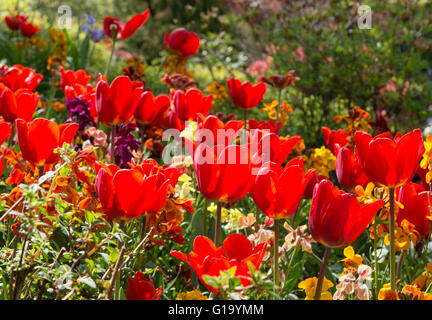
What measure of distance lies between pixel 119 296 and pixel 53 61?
3020 mm

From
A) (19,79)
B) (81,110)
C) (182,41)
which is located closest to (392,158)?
(81,110)

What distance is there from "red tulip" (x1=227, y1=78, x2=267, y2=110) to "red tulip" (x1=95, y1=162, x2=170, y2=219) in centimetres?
134

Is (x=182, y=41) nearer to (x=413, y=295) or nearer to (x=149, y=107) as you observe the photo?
(x=149, y=107)

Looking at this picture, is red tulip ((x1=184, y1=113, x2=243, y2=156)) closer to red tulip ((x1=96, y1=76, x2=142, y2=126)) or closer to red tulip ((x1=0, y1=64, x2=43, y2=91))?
red tulip ((x1=96, y1=76, x2=142, y2=126))

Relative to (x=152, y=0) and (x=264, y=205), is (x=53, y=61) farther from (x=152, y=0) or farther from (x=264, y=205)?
(x=152, y=0)

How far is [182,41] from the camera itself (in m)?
2.90

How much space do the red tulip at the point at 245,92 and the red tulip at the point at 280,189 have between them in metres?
1.34

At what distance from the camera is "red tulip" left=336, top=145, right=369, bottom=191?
140 centimetres

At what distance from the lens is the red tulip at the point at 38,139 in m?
1.31

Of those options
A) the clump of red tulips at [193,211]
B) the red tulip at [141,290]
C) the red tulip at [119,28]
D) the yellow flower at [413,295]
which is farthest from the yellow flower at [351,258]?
the red tulip at [119,28]

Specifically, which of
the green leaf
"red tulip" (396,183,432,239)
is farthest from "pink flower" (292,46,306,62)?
the green leaf

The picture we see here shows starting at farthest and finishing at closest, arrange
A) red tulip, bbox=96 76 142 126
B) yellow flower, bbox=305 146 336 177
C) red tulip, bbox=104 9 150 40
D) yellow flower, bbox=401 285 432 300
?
red tulip, bbox=104 9 150 40 → yellow flower, bbox=305 146 336 177 → red tulip, bbox=96 76 142 126 → yellow flower, bbox=401 285 432 300

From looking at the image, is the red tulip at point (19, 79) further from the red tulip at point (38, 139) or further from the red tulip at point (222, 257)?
the red tulip at point (222, 257)

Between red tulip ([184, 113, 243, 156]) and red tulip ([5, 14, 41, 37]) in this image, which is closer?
red tulip ([184, 113, 243, 156])
